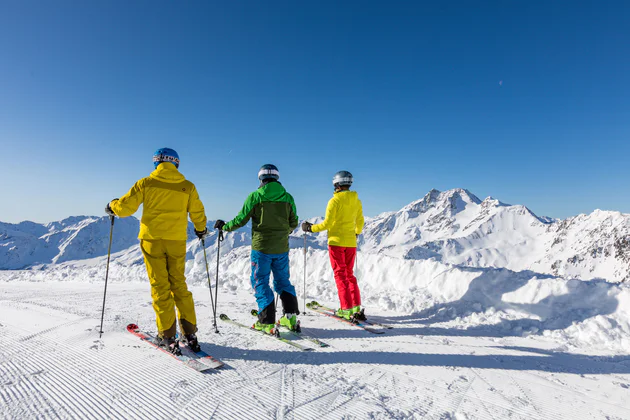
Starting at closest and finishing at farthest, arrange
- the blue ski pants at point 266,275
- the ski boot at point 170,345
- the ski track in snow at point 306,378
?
the ski track in snow at point 306,378 → the ski boot at point 170,345 → the blue ski pants at point 266,275

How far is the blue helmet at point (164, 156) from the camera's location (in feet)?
14.1

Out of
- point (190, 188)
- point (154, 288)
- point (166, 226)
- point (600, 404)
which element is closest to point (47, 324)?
point (154, 288)

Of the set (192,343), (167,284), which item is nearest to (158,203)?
(167,284)

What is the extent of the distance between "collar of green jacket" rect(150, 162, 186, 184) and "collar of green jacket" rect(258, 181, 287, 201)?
4.25ft

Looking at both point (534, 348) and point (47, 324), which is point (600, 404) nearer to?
point (534, 348)

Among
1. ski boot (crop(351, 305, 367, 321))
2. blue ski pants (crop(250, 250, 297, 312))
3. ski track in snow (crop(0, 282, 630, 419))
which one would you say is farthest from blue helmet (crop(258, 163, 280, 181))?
ski boot (crop(351, 305, 367, 321))

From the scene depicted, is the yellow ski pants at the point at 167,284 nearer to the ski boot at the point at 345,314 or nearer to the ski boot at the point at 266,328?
the ski boot at the point at 266,328

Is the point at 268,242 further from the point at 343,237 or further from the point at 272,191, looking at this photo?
the point at 343,237

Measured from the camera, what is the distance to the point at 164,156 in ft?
14.2

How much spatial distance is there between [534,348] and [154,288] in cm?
549

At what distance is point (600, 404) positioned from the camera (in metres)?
3.22

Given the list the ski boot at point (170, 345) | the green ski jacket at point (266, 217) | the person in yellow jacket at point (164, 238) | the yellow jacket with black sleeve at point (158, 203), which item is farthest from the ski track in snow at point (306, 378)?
the yellow jacket with black sleeve at point (158, 203)

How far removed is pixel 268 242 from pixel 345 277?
184 cm

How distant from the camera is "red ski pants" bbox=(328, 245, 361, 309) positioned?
6172 mm
